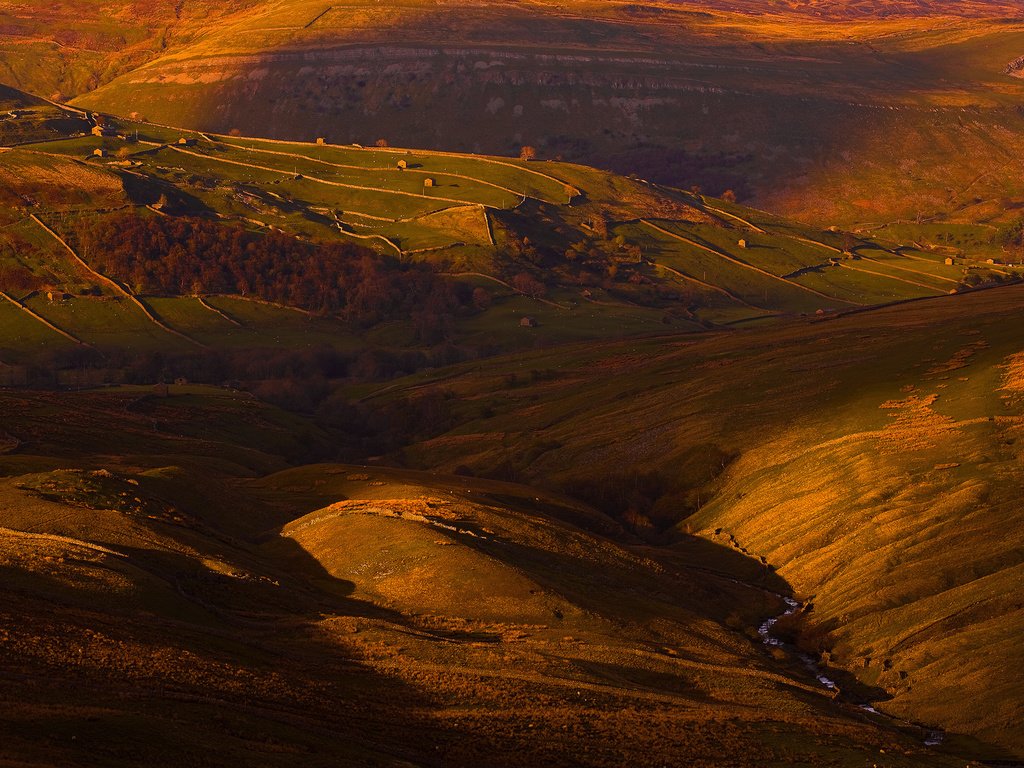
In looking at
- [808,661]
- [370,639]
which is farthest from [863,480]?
[370,639]

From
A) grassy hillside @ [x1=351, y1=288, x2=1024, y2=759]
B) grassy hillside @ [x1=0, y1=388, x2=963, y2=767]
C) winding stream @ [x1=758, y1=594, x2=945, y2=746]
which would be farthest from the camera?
grassy hillside @ [x1=351, y1=288, x2=1024, y2=759]

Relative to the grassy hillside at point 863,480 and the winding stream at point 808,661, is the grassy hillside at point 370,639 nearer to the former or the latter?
the winding stream at point 808,661

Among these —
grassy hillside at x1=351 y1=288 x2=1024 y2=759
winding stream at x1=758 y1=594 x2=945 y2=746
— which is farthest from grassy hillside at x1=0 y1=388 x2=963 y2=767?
grassy hillside at x1=351 y1=288 x2=1024 y2=759

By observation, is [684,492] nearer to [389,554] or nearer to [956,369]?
[956,369]

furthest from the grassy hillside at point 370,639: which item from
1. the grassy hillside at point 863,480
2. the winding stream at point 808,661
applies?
the grassy hillside at point 863,480

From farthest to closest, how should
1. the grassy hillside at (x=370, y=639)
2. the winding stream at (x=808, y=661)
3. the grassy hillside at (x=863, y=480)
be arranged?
the grassy hillside at (x=863, y=480) < the winding stream at (x=808, y=661) < the grassy hillside at (x=370, y=639)

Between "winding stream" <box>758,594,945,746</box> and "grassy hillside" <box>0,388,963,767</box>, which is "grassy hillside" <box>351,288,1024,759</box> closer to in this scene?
"winding stream" <box>758,594,945,746</box>

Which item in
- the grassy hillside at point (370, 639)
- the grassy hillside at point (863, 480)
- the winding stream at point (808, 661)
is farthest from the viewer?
the grassy hillside at point (863, 480)
